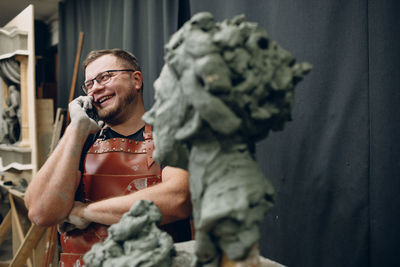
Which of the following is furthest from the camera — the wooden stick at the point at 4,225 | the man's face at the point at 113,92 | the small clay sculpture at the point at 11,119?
the small clay sculpture at the point at 11,119

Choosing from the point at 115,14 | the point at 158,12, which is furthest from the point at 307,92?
the point at 115,14

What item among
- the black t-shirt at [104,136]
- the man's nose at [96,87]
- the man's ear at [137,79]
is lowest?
the black t-shirt at [104,136]

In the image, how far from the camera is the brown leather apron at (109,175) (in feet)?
4.54

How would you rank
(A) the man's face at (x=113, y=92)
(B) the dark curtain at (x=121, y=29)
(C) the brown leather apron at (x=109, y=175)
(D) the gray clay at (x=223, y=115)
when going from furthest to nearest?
1. (B) the dark curtain at (x=121, y=29)
2. (A) the man's face at (x=113, y=92)
3. (C) the brown leather apron at (x=109, y=175)
4. (D) the gray clay at (x=223, y=115)

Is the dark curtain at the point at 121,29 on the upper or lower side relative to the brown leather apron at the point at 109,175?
upper

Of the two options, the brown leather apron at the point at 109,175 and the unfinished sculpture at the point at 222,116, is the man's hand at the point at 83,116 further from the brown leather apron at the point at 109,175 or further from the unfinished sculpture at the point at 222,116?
the unfinished sculpture at the point at 222,116

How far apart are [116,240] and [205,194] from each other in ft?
1.01

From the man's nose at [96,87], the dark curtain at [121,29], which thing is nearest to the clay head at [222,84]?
the man's nose at [96,87]

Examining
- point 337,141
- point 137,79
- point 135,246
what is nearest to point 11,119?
point 137,79

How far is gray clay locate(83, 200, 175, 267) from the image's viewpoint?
2.91 ft

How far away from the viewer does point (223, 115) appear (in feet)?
2.52

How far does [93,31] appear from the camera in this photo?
3131 mm

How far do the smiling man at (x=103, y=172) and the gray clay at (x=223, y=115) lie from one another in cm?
47

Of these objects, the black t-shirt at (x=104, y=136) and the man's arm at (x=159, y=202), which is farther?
the black t-shirt at (x=104, y=136)
